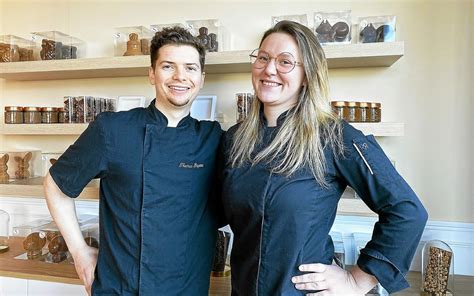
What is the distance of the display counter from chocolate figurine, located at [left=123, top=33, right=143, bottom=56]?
100 centimetres

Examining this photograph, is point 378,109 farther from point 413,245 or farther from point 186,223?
point 186,223

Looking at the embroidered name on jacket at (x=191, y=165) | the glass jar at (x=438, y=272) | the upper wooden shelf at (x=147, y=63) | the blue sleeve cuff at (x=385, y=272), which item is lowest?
the glass jar at (x=438, y=272)

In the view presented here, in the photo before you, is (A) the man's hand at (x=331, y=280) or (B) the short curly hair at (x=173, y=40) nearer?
(A) the man's hand at (x=331, y=280)

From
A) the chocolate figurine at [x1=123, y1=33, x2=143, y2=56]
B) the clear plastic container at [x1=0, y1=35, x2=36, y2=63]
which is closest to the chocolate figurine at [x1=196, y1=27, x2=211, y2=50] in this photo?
the chocolate figurine at [x1=123, y1=33, x2=143, y2=56]

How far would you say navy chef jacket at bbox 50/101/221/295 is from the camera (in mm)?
1096

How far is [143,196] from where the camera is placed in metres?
1.09

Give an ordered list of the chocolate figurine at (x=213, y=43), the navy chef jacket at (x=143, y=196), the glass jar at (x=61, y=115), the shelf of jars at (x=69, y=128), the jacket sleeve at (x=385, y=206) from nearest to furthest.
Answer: the jacket sleeve at (x=385, y=206)
the navy chef jacket at (x=143, y=196)
the shelf of jars at (x=69, y=128)
the chocolate figurine at (x=213, y=43)
the glass jar at (x=61, y=115)

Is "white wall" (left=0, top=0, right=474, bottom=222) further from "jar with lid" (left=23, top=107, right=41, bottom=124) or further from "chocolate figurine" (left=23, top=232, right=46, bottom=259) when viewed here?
"chocolate figurine" (left=23, top=232, right=46, bottom=259)

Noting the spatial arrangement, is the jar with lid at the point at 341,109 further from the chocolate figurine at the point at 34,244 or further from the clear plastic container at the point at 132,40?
the chocolate figurine at the point at 34,244

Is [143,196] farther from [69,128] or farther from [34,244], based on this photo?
[34,244]

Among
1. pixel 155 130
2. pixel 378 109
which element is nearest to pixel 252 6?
pixel 378 109

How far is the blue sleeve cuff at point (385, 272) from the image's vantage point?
0.96 metres

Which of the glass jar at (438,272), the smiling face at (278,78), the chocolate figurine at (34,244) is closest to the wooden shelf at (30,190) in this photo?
the chocolate figurine at (34,244)

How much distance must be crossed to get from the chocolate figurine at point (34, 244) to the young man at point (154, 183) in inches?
29.2
